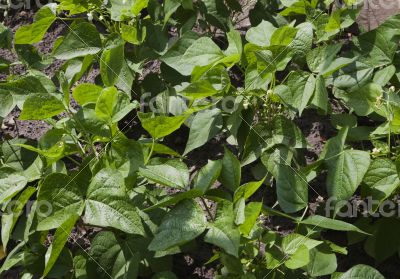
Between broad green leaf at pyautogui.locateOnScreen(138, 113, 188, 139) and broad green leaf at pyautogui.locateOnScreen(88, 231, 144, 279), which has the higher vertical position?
broad green leaf at pyautogui.locateOnScreen(138, 113, 188, 139)

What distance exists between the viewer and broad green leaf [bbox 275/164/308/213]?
1.62m

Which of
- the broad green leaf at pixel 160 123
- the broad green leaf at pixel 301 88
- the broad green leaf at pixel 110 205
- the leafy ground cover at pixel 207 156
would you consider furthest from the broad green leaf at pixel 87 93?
the broad green leaf at pixel 301 88

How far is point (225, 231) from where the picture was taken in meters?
1.41

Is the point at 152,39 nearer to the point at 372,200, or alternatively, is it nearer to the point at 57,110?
the point at 57,110

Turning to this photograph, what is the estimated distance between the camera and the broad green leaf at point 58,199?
1.47 meters

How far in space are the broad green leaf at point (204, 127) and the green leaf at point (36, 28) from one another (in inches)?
22.8

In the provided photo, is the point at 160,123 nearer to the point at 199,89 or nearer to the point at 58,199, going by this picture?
the point at 199,89

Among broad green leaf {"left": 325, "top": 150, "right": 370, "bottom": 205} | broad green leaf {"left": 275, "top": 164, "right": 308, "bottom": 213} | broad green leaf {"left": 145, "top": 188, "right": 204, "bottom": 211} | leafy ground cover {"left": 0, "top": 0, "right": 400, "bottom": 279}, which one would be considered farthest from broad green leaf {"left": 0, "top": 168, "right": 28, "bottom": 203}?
broad green leaf {"left": 325, "top": 150, "right": 370, "bottom": 205}

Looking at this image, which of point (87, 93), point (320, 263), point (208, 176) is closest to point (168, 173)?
point (208, 176)

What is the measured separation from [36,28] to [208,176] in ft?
2.84

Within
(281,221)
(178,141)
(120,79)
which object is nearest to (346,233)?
(281,221)

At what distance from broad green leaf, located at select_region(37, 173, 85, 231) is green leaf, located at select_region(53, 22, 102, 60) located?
536mm

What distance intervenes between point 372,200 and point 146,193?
574 millimetres

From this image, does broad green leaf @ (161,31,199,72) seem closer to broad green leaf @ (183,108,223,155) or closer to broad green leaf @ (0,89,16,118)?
broad green leaf @ (183,108,223,155)
